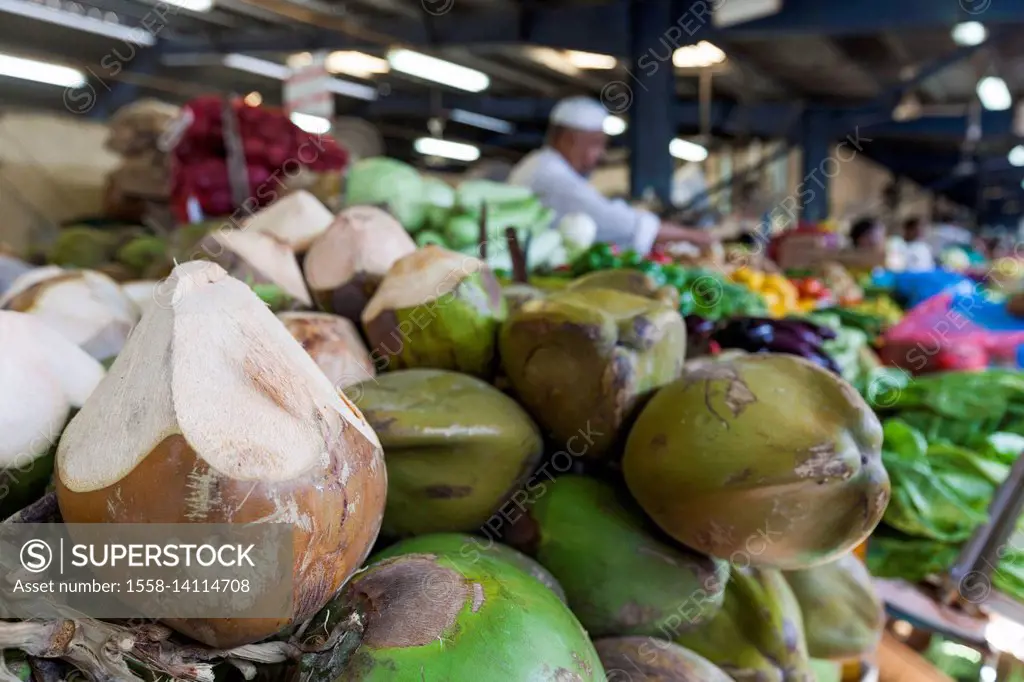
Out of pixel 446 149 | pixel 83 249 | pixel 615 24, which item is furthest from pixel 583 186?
pixel 446 149

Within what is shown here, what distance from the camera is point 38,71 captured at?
8672 mm

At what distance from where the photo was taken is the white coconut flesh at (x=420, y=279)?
1.23 m

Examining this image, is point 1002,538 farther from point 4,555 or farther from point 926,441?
point 4,555

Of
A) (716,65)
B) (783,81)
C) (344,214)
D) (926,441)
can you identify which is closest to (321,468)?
(344,214)

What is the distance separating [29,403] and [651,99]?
715 cm

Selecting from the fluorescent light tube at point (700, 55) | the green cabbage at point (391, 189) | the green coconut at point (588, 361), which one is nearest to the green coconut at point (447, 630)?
the green coconut at point (588, 361)

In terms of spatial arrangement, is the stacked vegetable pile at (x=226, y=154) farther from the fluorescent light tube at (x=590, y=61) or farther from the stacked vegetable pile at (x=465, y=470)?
the fluorescent light tube at (x=590, y=61)

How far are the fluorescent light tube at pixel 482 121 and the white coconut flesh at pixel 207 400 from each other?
13068 mm

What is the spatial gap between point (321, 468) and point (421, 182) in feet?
6.41

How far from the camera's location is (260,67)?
10.4 meters

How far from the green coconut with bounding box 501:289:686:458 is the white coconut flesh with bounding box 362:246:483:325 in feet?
0.43

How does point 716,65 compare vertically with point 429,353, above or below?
above

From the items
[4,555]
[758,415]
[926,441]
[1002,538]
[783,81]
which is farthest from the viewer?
[783,81]

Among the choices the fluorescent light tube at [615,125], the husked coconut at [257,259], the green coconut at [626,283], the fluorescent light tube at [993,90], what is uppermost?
the fluorescent light tube at [993,90]
